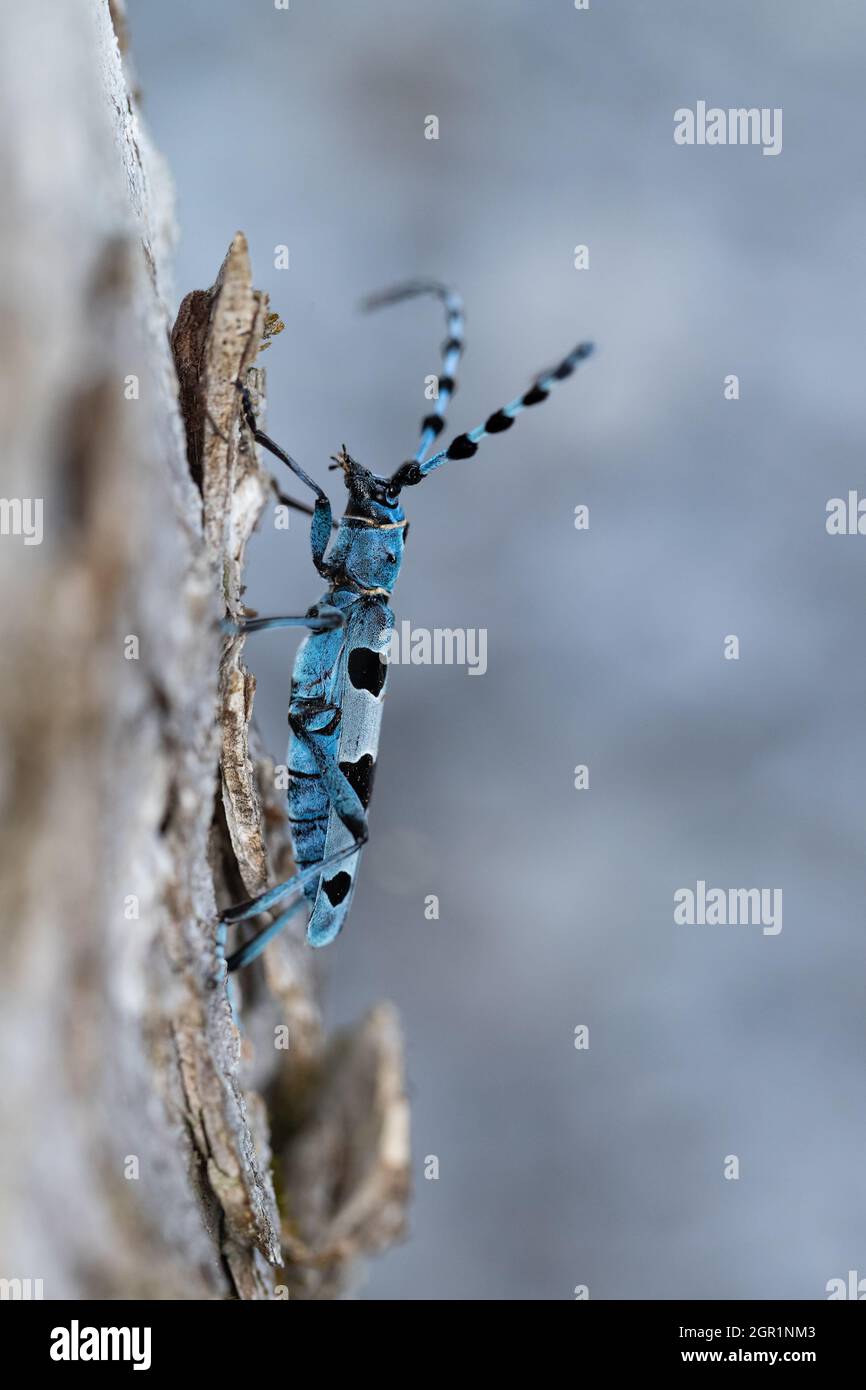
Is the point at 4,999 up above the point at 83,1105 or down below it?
above

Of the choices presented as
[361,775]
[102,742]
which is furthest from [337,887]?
[102,742]

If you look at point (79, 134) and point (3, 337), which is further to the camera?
point (79, 134)

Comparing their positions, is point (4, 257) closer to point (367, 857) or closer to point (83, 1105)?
point (83, 1105)

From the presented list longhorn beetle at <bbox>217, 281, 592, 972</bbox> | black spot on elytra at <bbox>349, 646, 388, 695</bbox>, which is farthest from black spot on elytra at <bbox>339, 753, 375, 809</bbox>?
black spot on elytra at <bbox>349, 646, 388, 695</bbox>

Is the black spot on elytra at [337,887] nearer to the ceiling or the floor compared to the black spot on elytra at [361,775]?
nearer to the floor

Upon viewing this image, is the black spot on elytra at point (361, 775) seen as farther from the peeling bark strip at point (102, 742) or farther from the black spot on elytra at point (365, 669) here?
the peeling bark strip at point (102, 742)

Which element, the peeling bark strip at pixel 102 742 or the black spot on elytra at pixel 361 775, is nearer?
the peeling bark strip at pixel 102 742

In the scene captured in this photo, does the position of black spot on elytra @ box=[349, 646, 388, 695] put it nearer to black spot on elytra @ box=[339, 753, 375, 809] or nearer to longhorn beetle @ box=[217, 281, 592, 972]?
longhorn beetle @ box=[217, 281, 592, 972]

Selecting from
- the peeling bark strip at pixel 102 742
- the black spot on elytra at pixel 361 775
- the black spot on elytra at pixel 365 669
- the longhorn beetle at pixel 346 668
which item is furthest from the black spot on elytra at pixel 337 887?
the peeling bark strip at pixel 102 742
